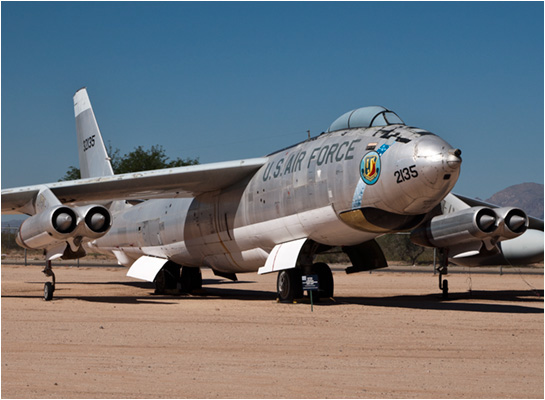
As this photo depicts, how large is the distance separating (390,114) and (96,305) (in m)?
7.70

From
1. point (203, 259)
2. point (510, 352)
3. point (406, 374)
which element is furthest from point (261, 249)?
point (406, 374)

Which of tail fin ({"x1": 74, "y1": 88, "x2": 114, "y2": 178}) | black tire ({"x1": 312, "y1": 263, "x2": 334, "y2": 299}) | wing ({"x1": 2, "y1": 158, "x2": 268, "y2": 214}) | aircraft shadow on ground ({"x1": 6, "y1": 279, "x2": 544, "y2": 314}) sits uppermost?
tail fin ({"x1": 74, "y1": 88, "x2": 114, "y2": 178})

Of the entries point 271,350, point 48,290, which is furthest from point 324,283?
point 271,350

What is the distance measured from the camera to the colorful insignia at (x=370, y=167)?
1452 centimetres

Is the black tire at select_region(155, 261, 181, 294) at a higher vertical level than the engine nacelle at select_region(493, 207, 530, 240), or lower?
lower

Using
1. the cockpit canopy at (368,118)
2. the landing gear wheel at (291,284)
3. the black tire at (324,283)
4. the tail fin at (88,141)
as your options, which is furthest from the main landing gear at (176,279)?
the cockpit canopy at (368,118)

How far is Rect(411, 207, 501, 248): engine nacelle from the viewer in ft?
60.6

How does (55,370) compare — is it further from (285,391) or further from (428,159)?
(428,159)

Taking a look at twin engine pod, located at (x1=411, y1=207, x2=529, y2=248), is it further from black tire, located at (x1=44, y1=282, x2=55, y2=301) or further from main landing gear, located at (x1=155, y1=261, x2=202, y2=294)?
black tire, located at (x1=44, y1=282, x2=55, y2=301)

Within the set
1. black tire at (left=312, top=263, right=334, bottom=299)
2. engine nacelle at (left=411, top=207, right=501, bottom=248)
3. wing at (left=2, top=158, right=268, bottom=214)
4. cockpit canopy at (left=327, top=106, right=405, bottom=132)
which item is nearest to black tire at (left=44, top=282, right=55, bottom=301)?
wing at (left=2, top=158, right=268, bottom=214)

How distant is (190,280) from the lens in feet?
75.2

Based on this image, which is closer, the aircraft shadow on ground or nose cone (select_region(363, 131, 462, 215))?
nose cone (select_region(363, 131, 462, 215))

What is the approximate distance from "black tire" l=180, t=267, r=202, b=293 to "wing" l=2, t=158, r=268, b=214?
11.0 feet

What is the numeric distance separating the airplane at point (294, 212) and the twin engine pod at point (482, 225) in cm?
3
